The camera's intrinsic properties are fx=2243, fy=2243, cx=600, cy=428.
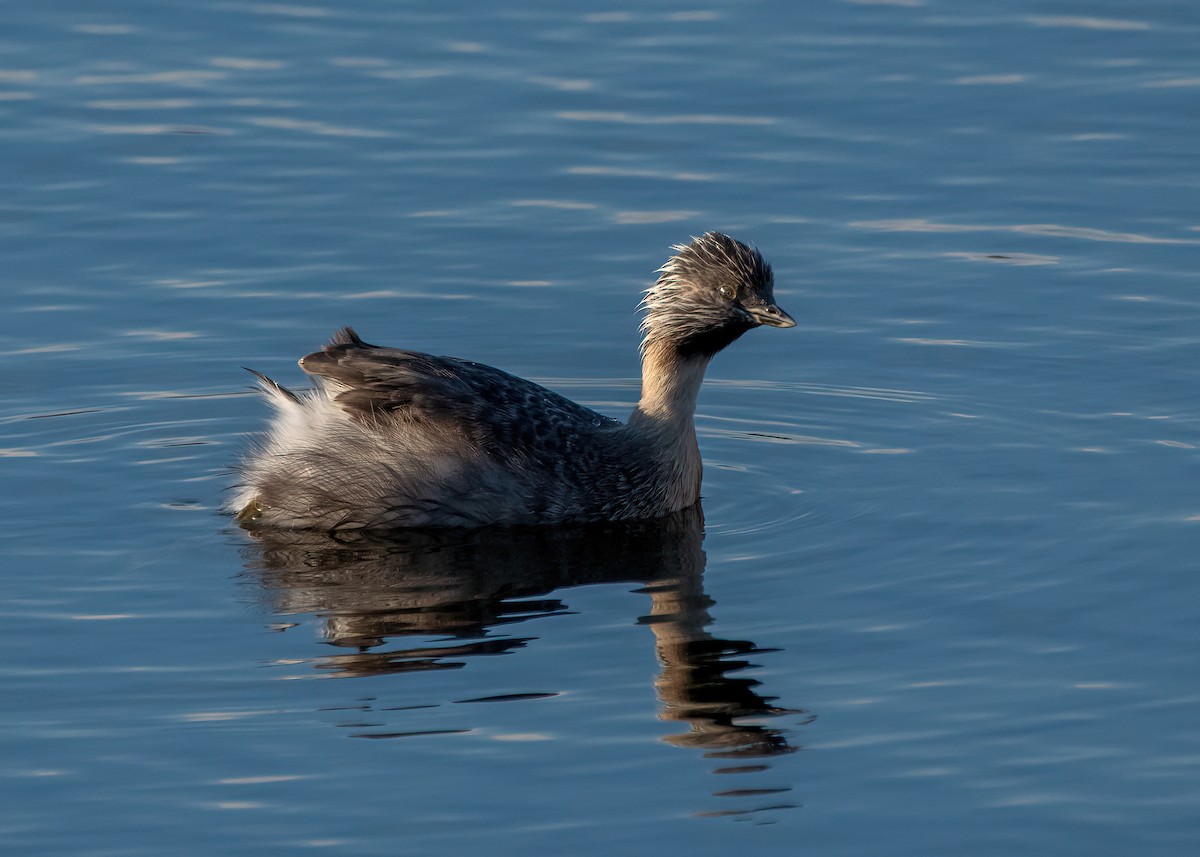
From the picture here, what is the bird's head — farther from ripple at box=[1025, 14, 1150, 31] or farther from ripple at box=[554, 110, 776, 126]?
ripple at box=[1025, 14, 1150, 31]

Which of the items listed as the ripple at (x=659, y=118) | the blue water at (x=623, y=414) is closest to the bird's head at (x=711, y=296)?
the blue water at (x=623, y=414)

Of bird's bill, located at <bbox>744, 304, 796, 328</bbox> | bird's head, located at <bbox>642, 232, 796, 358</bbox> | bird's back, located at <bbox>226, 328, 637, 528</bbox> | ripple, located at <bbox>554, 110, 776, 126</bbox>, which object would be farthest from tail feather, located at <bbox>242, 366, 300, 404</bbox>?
ripple, located at <bbox>554, 110, 776, 126</bbox>

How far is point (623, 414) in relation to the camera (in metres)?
14.7

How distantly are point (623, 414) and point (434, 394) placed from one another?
8.10 ft

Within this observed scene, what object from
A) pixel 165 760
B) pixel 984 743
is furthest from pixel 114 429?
pixel 984 743

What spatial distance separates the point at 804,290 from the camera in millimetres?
16016

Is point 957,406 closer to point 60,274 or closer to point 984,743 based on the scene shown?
point 984,743

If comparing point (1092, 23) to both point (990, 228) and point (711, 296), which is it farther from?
point (711, 296)

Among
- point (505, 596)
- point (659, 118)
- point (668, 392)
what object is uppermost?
point (659, 118)

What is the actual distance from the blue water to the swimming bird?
0.27 m

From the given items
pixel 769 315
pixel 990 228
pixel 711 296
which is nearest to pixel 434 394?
pixel 711 296

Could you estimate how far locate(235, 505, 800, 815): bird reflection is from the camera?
10.4 metres

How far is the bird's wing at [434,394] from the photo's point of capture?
41.0 feet

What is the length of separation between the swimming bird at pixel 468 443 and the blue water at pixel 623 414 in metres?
0.27
